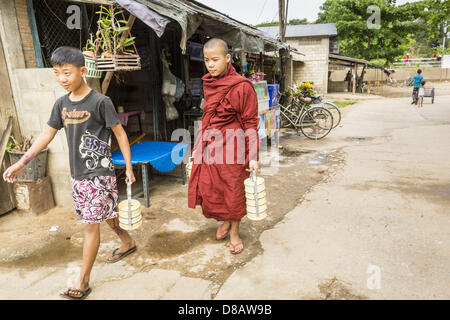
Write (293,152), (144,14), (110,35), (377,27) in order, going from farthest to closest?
1. (377,27)
2. (293,152)
3. (110,35)
4. (144,14)

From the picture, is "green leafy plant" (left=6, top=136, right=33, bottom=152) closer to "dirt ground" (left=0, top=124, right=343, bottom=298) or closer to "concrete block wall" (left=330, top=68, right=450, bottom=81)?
"dirt ground" (left=0, top=124, right=343, bottom=298)

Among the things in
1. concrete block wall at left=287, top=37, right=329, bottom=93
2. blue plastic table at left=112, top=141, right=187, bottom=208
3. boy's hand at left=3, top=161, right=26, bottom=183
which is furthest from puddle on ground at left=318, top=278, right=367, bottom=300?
concrete block wall at left=287, top=37, right=329, bottom=93

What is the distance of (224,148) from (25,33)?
3089 millimetres

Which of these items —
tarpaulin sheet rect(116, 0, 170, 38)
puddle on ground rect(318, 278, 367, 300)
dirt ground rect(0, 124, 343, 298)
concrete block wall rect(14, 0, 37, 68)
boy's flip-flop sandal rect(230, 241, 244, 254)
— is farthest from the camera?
concrete block wall rect(14, 0, 37, 68)

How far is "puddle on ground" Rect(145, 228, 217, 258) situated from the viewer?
3133 mm

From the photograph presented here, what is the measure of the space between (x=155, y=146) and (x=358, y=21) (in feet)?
83.2

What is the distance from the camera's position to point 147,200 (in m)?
4.24

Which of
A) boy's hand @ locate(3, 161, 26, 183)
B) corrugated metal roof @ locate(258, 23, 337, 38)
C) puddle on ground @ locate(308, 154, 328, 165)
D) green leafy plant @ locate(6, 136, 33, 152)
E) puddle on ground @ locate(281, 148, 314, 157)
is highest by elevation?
corrugated metal roof @ locate(258, 23, 337, 38)

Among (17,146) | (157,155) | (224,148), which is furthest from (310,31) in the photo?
(224,148)

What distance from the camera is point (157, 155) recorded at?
4.48m

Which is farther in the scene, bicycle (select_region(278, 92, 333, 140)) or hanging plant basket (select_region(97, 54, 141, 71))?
bicycle (select_region(278, 92, 333, 140))

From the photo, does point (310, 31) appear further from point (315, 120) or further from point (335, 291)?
point (335, 291)

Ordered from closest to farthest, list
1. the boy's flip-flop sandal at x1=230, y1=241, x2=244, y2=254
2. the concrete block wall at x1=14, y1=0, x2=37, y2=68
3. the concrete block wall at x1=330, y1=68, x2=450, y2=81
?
the boy's flip-flop sandal at x1=230, y1=241, x2=244, y2=254 → the concrete block wall at x1=14, y1=0, x2=37, y2=68 → the concrete block wall at x1=330, y1=68, x2=450, y2=81
